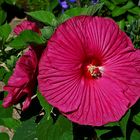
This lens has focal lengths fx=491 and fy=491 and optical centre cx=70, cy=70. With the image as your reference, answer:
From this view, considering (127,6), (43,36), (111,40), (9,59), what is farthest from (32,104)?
(127,6)

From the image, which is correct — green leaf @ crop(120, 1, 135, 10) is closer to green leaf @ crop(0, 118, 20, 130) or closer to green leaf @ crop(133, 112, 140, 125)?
green leaf @ crop(0, 118, 20, 130)

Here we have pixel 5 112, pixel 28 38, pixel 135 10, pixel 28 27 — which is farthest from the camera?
pixel 135 10

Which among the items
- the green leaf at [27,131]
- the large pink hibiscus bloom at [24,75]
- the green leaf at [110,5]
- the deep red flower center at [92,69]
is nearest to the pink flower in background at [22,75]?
the large pink hibiscus bloom at [24,75]

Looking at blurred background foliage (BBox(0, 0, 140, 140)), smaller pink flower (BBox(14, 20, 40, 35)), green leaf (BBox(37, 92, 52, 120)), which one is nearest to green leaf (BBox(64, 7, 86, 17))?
blurred background foliage (BBox(0, 0, 140, 140))

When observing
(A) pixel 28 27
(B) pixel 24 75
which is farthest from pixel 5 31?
(B) pixel 24 75

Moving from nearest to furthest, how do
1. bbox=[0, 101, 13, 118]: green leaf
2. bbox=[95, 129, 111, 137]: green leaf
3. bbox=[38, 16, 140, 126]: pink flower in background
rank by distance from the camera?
bbox=[38, 16, 140, 126]: pink flower in background, bbox=[95, 129, 111, 137]: green leaf, bbox=[0, 101, 13, 118]: green leaf

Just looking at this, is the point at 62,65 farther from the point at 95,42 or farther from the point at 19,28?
the point at 19,28

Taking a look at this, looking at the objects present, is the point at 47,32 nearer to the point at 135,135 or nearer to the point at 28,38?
the point at 28,38
